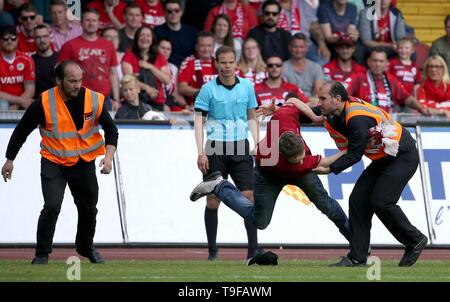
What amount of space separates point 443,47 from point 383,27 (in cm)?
106

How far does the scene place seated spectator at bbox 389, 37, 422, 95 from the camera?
21.0 metres

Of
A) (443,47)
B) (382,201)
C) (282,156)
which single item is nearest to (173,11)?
(443,47)

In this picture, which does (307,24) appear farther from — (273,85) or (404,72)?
(273,85)

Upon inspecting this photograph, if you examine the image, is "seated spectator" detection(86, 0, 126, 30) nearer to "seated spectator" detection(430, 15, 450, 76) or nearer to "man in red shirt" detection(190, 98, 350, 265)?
"seated spectator" detection(430, 15, 450, 76)

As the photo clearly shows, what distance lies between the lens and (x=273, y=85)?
19.3 meters

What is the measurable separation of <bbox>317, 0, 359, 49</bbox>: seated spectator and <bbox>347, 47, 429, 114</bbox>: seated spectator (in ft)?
4.31

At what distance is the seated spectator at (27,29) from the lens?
1955cm

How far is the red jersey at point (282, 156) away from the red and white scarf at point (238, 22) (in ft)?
22.7

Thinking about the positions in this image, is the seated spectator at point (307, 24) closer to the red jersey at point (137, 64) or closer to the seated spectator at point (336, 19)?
the seated spectator at point (336, 19)

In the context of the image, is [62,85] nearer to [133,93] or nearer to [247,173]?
[247,173]

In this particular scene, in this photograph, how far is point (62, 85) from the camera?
13.8 meters

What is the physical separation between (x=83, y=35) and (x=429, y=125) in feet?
17.5

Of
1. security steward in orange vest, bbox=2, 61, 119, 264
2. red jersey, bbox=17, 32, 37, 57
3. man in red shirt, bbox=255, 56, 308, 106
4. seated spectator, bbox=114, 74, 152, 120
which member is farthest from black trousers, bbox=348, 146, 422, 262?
red jersey, bbox=17, 32, 37, 57
